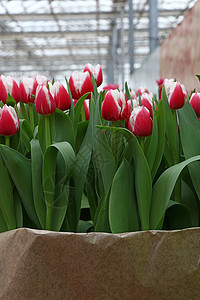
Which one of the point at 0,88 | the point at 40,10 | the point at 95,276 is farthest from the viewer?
the point at 40,10

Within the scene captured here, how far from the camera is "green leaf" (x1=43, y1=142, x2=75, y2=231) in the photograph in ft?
1.65

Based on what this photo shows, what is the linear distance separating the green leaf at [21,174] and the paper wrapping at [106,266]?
0.43 ft

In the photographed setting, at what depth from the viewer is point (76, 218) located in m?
0.56

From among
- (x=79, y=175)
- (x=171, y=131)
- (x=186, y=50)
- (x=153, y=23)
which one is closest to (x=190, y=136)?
(x=171, y=131)

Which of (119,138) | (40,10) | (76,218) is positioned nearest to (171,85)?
(119,138)

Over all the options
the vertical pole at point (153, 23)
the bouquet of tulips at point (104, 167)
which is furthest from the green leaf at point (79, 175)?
the vertical pole at point (153, 23)

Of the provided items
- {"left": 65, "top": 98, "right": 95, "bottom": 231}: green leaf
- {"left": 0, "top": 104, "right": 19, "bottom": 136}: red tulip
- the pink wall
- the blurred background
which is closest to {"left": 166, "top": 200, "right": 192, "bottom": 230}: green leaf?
{"left": 65, "top": 98, "right": 95, "bottom": 231}: green leaf

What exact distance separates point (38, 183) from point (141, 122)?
15 centimetres

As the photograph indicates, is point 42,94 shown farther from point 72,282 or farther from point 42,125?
point 72,282

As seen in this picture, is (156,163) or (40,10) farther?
(40,10)

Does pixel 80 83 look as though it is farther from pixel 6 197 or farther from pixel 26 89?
pixel 6 197

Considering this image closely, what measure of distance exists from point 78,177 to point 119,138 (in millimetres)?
72

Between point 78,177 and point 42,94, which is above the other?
point 42,94

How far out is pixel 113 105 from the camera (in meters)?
0.49
